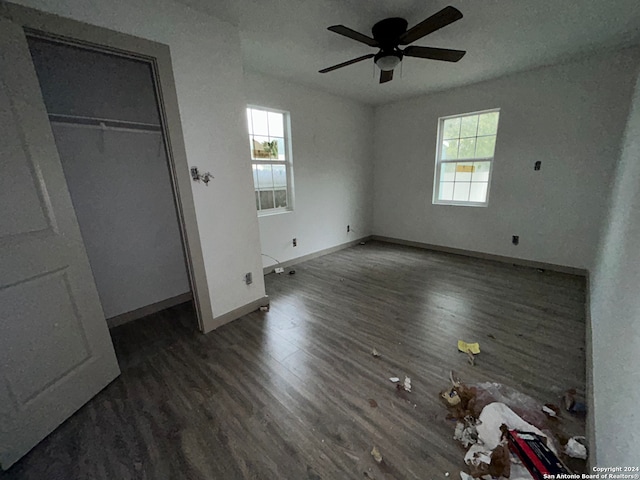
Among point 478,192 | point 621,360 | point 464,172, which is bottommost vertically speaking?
point 621,360

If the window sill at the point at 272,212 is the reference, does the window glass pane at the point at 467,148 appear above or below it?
above

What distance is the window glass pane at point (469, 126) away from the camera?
3846mm

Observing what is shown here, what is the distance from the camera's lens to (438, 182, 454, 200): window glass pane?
14.0 feet

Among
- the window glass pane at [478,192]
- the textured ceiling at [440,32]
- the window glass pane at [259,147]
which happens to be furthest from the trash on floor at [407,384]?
the window glass pane at [478,192]

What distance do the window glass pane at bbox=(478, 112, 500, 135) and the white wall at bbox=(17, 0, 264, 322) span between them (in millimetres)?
3543

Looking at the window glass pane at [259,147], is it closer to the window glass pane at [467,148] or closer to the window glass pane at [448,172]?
the window glass pane at [448,172]

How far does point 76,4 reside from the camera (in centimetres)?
140

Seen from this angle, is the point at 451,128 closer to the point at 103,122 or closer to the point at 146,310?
the point at 103,122

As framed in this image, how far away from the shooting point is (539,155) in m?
3.31

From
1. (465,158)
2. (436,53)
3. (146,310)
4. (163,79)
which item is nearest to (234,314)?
(146,310)

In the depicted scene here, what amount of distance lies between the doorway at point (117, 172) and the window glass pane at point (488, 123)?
419 centimetres

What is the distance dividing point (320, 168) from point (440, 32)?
7.46 ft

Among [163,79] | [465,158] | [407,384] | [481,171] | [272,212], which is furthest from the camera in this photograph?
[465,158]

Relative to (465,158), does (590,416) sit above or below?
below
